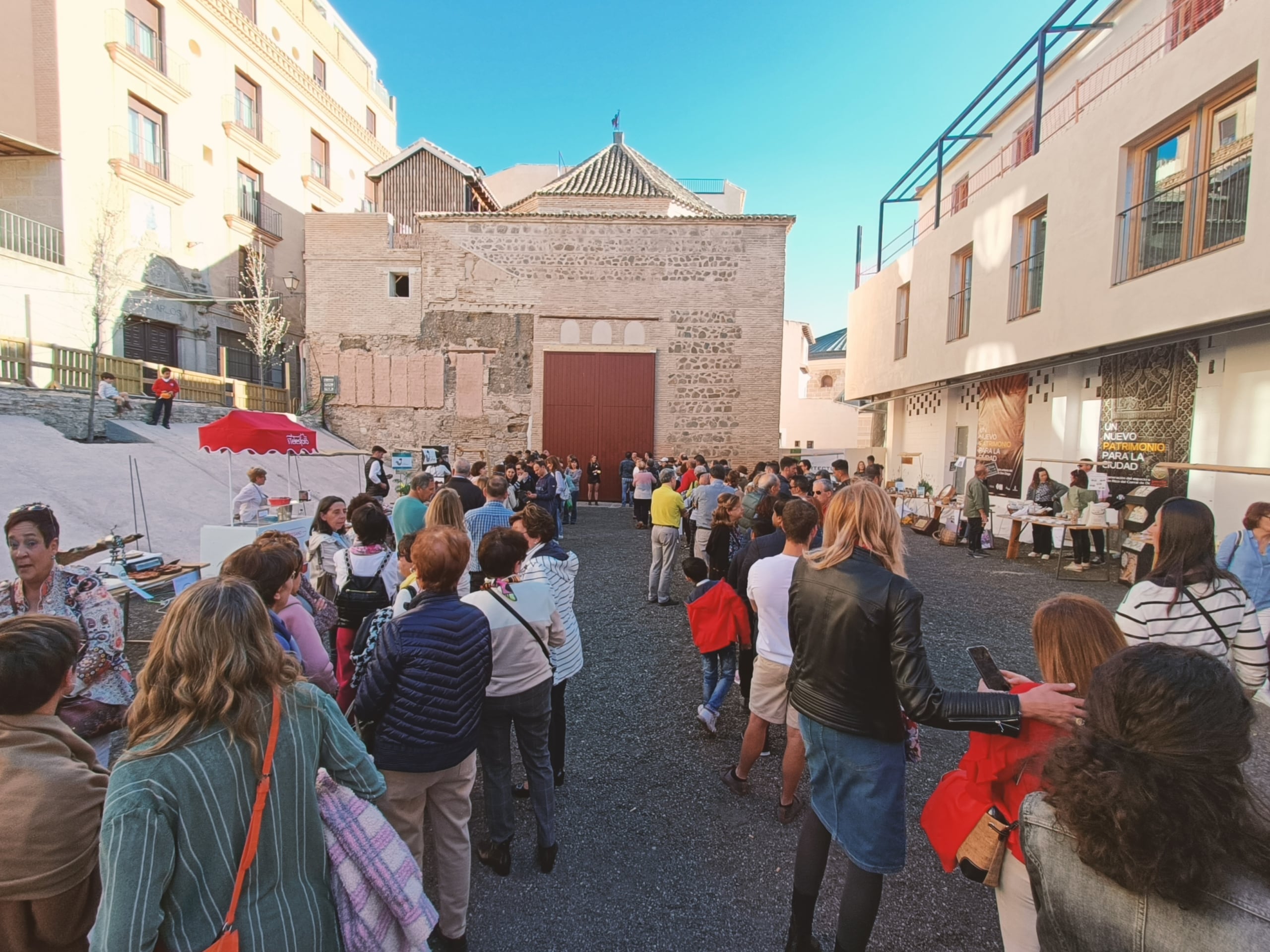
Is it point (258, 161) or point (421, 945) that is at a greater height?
point (258, 161)

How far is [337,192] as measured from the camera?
25328 mm

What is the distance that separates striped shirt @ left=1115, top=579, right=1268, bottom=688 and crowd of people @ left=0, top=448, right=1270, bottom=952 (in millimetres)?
12

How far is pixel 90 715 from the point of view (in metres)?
2.24

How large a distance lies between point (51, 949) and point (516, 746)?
2809 millimetres

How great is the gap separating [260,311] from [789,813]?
20.8m

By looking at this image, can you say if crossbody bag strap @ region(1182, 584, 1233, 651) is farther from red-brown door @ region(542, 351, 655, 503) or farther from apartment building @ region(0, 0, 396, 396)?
apartment building @ region(0, 0, 396, 396)

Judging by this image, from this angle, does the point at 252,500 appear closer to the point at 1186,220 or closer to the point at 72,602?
the point at 72,602

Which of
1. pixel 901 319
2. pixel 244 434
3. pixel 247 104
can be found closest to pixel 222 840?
pixel 244 434

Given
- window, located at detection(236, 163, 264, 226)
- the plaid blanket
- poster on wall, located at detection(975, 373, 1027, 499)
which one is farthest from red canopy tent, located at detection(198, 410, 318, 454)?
window, located at detection(236, 163, 264, 226)

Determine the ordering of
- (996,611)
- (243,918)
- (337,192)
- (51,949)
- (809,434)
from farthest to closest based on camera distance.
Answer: (809,434) < (337,192) < (996,611) < (51,949) < (243,918)

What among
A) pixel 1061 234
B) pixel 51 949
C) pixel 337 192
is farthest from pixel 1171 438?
pixel 337 192

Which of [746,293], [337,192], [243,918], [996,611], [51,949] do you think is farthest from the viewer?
[337,192]

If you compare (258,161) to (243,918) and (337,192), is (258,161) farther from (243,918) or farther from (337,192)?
(243,918)

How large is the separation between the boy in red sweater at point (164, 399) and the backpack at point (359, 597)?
43.6ft
